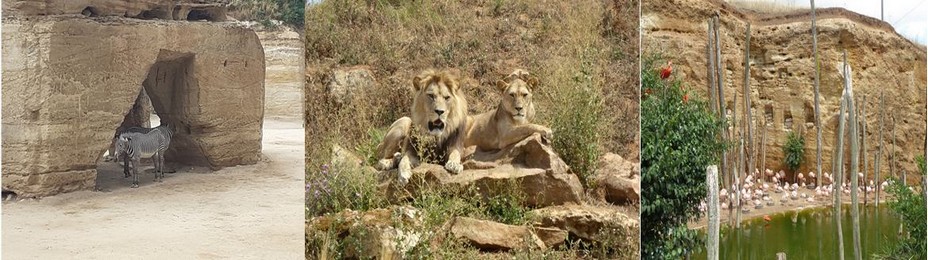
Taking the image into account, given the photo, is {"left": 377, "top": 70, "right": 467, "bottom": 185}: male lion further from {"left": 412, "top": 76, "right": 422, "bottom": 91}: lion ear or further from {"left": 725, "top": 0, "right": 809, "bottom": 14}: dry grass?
{"left": 725, "top": 0, "right": 809, "bottom": 14}: dry grass

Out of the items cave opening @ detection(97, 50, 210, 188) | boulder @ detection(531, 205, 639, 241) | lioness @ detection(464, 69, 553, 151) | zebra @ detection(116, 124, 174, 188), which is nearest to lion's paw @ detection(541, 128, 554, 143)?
lioness @ detection(464, 69, 553, 151)

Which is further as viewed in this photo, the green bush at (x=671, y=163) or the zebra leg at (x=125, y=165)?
the green bush at (x=671, y=163)

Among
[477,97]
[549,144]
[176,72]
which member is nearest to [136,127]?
[176,72]

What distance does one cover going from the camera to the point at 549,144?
5.22 meters

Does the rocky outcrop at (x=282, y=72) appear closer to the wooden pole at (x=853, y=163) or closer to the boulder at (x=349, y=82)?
the boulder at (x=349, y=82)

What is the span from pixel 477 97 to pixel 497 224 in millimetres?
730

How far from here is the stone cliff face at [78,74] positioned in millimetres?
5293

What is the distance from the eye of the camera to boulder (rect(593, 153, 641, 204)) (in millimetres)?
5344

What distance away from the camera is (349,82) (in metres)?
5.34

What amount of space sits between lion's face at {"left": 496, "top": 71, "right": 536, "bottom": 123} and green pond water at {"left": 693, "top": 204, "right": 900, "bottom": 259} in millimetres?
2257

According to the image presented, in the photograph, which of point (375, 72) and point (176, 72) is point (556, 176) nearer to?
point (375, 72)

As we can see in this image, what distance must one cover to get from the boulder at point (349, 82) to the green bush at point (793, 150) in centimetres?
346

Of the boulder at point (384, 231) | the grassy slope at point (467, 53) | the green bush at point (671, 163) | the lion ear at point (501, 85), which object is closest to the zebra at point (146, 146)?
the grassy slope at point (467, 53)

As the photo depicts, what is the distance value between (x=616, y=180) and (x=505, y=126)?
2.40 ft
